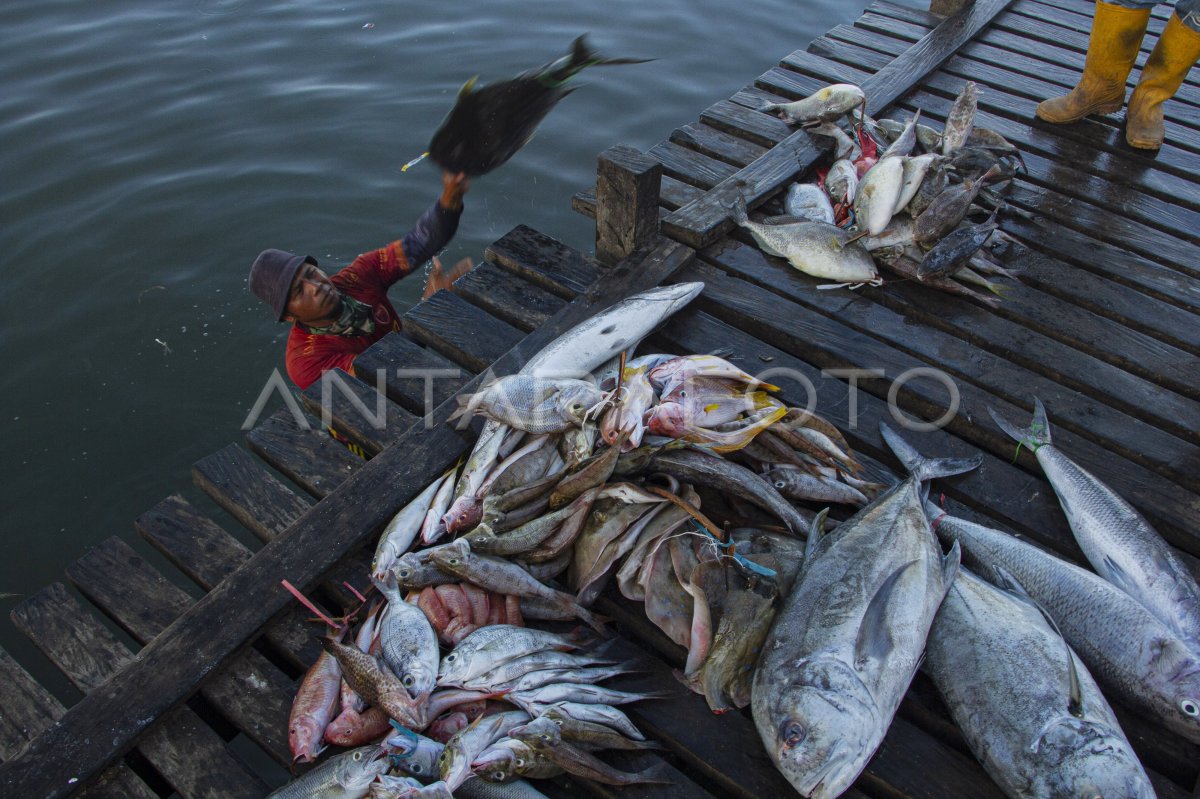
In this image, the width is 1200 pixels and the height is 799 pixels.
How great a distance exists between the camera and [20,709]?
2729 mm

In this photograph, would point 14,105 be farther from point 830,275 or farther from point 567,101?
point 830,275

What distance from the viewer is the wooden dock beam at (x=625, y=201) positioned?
3994 mm

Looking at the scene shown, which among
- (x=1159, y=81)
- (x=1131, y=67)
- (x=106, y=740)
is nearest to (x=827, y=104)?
(x=1131, y=67)

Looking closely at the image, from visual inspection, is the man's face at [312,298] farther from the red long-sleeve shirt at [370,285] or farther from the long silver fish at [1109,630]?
the long silver fish at [1109,630]

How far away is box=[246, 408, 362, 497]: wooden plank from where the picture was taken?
11.0 feet

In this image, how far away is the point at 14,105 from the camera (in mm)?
7738

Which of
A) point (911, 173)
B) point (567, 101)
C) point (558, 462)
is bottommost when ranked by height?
point (567, 101)

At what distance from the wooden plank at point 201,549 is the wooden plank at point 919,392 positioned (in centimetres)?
248

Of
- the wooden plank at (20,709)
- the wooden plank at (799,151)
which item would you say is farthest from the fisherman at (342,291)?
the wooden plank at (20,709)

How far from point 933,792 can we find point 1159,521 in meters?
1.61

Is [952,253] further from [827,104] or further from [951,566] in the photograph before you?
[951,566]

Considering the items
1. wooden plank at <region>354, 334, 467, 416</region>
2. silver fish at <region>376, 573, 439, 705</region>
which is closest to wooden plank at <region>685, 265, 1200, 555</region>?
wooden plank at <region>354, 334, 467, 416</region>

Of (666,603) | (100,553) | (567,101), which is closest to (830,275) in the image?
(666,603)

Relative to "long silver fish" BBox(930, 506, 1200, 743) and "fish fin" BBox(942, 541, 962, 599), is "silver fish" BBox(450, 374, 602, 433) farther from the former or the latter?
"long silver fish" BBox(930, 506, 1200, 743)
